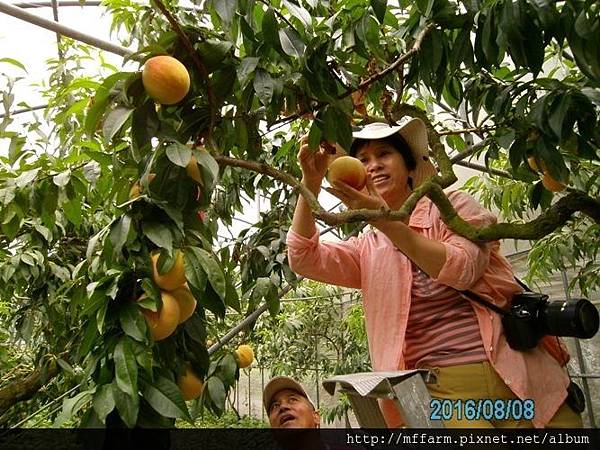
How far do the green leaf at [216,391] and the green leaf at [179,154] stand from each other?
0.71m

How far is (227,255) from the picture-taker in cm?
180

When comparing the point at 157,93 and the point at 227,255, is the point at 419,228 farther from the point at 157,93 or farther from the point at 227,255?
the point at 227,255

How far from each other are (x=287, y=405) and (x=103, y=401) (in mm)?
955

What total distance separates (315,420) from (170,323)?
38.6 inches

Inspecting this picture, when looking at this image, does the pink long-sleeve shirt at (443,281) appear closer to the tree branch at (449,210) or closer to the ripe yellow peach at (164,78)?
the tree branch at (449,210)

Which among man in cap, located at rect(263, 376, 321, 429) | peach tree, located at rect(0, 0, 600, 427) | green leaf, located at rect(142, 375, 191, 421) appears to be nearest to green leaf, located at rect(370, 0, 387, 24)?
peach tree, located at rect(0, 0, 600, 427)

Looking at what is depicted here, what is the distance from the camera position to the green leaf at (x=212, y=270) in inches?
34.1

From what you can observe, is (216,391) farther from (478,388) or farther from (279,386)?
(478,388)

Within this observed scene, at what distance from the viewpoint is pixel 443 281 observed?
979 millimetres

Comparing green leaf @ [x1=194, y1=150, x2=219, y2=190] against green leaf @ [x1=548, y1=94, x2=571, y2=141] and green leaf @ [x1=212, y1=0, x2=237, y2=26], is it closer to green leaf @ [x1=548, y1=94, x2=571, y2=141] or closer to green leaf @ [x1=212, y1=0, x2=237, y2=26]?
green leaf @ [x1=212, y1=0, x2=237, y2=26]

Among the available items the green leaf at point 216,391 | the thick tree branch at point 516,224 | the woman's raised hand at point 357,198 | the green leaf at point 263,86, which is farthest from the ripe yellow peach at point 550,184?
the green leaf at point 216,391

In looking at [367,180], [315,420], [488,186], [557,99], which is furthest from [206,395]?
[488,186]

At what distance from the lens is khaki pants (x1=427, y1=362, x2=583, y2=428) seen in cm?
98

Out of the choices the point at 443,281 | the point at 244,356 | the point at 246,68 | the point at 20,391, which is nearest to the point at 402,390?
the point at 443,281
